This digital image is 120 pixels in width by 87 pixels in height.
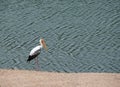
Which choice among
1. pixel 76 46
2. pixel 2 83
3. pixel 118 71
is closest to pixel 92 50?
pixel 76 46

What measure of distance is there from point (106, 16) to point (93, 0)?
6.25 meters

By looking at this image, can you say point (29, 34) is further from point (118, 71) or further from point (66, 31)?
point (118, 71)

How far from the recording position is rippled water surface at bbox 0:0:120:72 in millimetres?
24289

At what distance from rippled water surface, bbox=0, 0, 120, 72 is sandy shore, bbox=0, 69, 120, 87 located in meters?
3.08

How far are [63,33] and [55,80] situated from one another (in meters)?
11.0

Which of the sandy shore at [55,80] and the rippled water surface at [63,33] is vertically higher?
the sandy shore at [55,80]

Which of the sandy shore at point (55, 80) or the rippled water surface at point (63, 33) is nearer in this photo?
the sandy shore at point (55, 80)

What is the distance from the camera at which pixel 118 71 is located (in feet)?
74.8

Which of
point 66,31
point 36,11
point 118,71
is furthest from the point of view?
point 36,11

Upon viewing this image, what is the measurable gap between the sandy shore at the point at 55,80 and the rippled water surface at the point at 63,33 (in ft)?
10.1

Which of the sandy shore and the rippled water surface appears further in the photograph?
the rippled water surface

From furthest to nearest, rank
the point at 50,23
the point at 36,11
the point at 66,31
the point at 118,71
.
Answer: the point at 36,11
the point at 50,23
the point at 66,31
the point at 118,71

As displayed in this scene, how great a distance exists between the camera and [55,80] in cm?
1928

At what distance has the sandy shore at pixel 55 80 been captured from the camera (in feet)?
61.1
